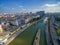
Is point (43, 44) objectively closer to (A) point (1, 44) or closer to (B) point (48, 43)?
(B) point (48, 43)

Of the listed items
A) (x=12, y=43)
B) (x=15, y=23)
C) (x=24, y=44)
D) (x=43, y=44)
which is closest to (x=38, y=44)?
(x=43, y=44)

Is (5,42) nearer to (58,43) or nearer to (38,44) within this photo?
(38,44)

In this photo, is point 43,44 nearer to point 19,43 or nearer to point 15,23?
point 19,43

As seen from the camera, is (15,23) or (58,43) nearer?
(58,43)

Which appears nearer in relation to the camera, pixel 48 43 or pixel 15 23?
pixel 48 43

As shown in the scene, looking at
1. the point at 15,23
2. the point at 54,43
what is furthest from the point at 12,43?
the point at 15,23

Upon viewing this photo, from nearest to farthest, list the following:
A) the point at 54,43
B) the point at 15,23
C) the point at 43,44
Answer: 1. the point at 54,43
2. the point at 43,44
3. the point at 15,23

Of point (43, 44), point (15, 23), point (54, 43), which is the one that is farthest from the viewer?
point (15, 23)

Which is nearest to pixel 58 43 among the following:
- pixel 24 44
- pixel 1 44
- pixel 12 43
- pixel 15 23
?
pixel 24 44
